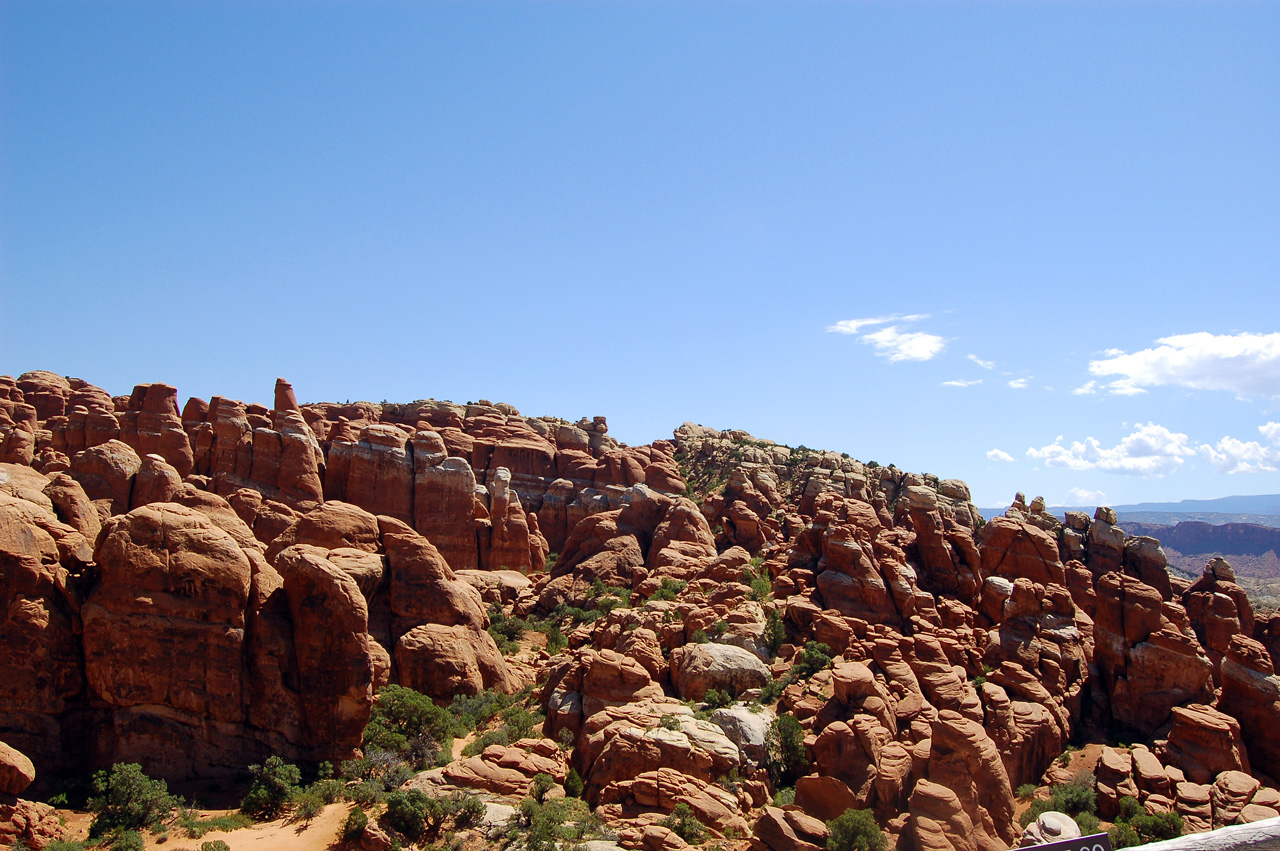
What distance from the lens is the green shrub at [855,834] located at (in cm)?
1933

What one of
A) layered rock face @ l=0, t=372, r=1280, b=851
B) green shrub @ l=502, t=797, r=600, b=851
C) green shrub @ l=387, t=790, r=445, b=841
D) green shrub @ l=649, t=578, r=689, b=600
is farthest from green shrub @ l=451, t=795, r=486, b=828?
green shrub @ l=649, t=578, r=689, b=600

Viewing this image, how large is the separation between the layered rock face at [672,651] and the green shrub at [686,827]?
470 millimetres

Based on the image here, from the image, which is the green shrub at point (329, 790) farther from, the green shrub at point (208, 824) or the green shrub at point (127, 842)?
the green shrub at point (127, 842)

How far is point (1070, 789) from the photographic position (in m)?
26.2

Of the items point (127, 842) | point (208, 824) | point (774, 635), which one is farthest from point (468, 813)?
point (774, 635)

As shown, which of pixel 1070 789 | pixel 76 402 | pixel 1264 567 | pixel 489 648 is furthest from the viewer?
pixel 1264 567

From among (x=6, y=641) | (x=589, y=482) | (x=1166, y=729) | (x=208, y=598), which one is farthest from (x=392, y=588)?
(x=589, y=482)

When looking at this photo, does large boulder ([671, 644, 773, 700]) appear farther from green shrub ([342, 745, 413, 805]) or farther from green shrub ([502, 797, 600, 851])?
green shrub ([342, 745, 413, 805])

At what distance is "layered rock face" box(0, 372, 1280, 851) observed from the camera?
2197cm

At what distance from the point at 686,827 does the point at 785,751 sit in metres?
6.11

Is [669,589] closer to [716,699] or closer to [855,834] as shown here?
[716,699]

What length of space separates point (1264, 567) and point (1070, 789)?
19857 cm

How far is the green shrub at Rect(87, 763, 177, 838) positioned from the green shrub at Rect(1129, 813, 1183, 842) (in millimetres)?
27787

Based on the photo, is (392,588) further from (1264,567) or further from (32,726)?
(1264,567)
